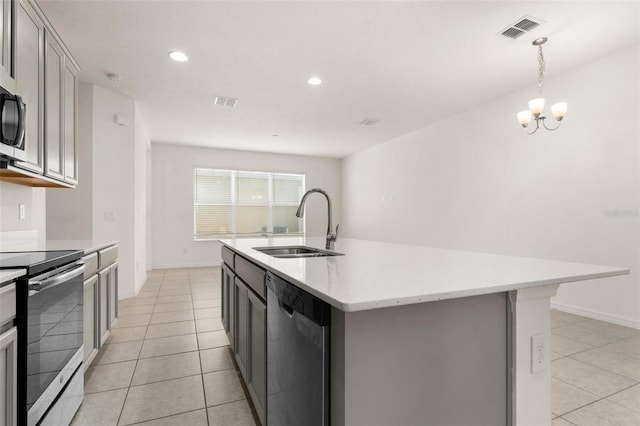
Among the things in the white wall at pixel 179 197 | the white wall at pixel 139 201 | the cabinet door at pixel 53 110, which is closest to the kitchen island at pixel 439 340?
the cabinet door at pixel 53 110

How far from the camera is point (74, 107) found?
2.65 meters

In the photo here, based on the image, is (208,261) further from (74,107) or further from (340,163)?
(74,107)

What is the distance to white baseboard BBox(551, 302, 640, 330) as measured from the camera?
3182 millimetres

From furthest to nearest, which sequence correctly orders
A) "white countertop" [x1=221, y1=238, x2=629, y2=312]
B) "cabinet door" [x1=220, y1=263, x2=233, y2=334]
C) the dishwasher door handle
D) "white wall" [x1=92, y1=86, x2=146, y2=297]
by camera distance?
"white wall" [x1=92, y1=86, x2=146, y2=297] → "cabinet door" [x1=220, y1=263, x2=233, y2=334] → the dishwasher door handle → "white countertop" [x1=221, y1=238, x2=629, y2=312]

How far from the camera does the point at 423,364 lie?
103cm

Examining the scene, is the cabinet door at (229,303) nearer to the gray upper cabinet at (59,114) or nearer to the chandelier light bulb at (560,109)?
the gray upper cabinet at (59,114)

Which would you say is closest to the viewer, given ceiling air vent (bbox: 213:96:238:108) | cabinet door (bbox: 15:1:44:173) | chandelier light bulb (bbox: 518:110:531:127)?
cabinet door (bbox: 15:1:44:173)

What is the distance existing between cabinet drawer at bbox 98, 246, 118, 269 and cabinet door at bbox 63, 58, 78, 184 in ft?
2.06

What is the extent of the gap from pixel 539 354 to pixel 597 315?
312 cm

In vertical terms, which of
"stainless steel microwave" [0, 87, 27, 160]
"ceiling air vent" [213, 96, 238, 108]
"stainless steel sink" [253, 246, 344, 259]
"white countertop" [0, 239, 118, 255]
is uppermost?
"ceiling air vent" [213, 96, 238, 108]

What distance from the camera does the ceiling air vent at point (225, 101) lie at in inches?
172

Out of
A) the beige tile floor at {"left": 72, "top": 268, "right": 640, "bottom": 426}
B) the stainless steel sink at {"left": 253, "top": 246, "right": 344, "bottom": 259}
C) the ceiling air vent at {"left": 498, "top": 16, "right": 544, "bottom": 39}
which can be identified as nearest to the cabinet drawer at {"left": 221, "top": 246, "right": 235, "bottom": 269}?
the stainless steel sink at {"left": 253, "top": 246, "right": 344, "bottom": 259}

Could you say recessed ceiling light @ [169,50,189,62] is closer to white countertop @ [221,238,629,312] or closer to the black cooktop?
the black cooktop

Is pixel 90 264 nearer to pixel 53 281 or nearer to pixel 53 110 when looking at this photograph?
pixel 53 281
